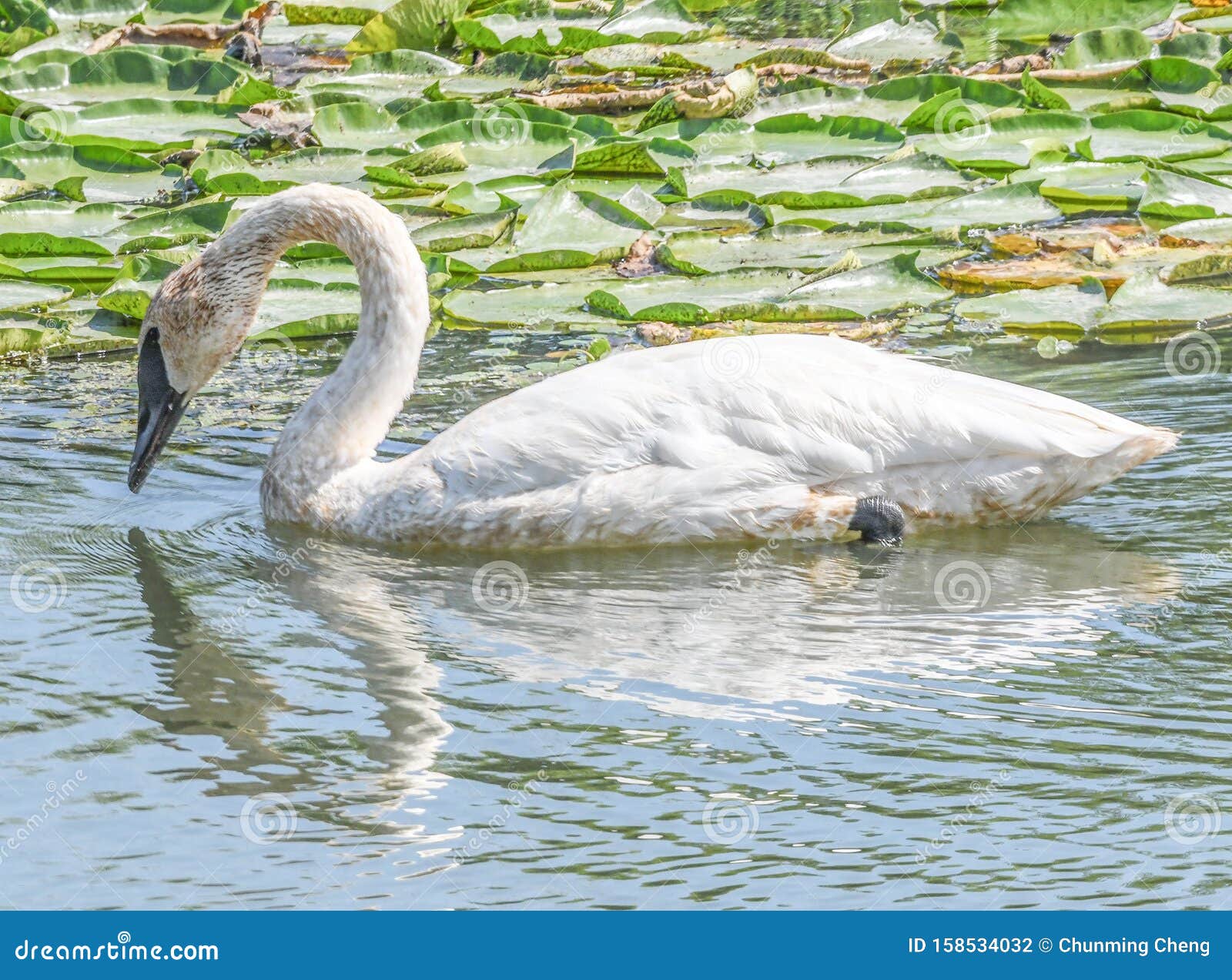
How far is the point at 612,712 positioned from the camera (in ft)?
17.2

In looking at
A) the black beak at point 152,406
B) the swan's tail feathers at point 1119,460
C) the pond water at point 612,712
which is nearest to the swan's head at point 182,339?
the black beak at point 152,406

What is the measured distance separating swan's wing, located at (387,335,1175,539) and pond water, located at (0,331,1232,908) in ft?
0.80

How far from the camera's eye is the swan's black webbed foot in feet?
21.8

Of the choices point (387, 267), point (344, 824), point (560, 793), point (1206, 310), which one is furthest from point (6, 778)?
point (1206, 310)

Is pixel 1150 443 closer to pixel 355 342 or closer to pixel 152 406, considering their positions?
pixel 355 342

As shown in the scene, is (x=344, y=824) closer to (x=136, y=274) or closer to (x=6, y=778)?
(x=6, y=778)

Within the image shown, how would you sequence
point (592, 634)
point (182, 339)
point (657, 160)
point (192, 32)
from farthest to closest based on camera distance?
point (192, 32) < point (657, 160) < point (182, 339) < point (592, 634)

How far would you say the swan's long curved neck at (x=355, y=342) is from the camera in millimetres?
7105

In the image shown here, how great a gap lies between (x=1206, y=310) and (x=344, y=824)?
5.76m

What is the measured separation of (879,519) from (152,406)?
9.31 ft

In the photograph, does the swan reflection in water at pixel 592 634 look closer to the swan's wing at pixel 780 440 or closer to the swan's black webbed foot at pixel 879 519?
the swan's black webbed foot at pixel 879 519

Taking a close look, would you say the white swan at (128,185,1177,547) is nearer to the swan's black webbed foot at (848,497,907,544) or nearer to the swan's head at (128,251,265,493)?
the swan's black webbed foot at (848,497,907,544)

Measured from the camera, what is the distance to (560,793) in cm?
475

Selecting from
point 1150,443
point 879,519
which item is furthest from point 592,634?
point 1150,443
